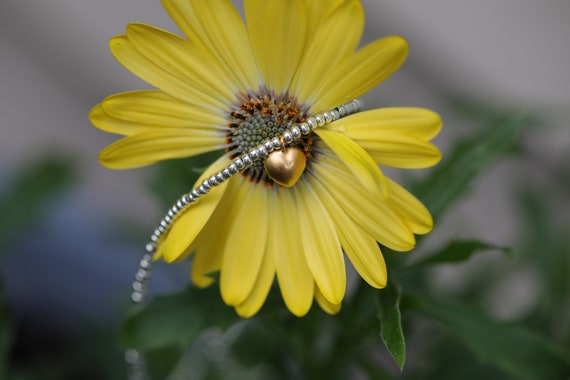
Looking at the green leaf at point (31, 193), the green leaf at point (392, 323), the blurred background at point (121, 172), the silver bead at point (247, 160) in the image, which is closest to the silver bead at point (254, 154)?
the silver bead at point (247, 160)

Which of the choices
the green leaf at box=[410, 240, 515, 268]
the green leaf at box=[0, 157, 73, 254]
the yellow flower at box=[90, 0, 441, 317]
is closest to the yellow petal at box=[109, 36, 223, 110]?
the yellow flower at box=[90, 0, 441, 317]

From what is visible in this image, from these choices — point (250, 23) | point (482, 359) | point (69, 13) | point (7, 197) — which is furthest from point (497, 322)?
point (69, 13)

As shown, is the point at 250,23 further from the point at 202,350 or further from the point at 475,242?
the point at 202,350

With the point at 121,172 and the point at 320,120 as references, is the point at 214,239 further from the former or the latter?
the point at 121,172

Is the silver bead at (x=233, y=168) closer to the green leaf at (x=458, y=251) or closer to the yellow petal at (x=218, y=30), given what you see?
the yellow petal at (x=218, y=30)

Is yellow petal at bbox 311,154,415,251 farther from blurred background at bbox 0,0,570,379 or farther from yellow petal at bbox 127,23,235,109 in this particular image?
blurred background at bbox 0,0,570,379
